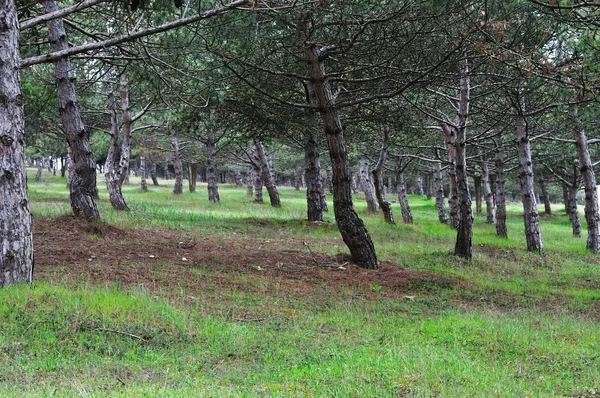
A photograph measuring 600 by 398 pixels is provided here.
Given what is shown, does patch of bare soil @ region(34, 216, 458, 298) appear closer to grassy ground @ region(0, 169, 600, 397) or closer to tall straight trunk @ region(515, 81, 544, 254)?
grassy ground @ region(0, 169, 600, 397)

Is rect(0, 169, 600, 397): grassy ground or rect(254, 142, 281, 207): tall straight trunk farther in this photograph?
rect(254, 142, 281, 207): tall straight trunk

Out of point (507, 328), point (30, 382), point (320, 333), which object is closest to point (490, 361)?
point (507, 328)

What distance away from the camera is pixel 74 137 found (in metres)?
11.3

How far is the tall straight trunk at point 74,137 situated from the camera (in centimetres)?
1114

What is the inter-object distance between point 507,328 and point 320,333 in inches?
88.7

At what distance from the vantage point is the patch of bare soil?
7.43 m

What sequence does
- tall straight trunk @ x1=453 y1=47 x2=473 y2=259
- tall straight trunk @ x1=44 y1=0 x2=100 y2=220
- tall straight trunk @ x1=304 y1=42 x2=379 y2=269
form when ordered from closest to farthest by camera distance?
tall straight trunk @ x1=304 y1=42 x2=379 y2=269, tall straight trunk @ x1=44 y1=0 x2=100 y2=220, tall straight trunk @ x1=453 y1=47 x2=473 y2=259

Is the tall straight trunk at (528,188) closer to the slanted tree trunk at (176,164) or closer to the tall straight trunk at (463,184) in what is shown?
the tall straight trunk at (463,184)

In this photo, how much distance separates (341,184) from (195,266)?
10.9ft

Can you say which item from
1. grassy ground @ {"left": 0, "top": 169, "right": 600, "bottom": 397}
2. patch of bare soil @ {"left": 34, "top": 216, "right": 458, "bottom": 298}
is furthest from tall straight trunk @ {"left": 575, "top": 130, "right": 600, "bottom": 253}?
patch of bare soil @ {"left": 34, "top": 216, "right": 458, "bottom": 298}

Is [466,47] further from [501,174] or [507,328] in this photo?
[501,174]

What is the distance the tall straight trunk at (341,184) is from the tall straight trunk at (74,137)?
17.6 ft

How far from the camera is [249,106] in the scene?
37.7 feet

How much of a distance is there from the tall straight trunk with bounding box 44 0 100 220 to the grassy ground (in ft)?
11.2
